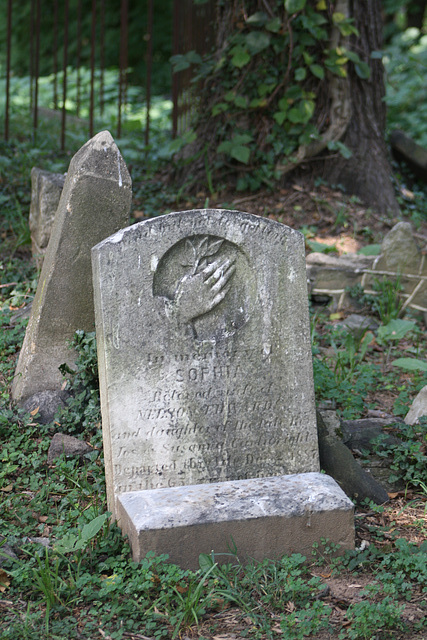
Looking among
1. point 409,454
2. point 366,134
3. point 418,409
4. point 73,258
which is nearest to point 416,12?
Answer: point 366,134

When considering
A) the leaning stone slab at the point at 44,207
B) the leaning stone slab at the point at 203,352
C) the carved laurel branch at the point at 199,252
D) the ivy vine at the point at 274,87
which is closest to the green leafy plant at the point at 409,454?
the leaning stone slab at the point at 203,352

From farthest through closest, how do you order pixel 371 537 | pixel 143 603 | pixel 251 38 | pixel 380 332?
1. pixel 251 38
2. pixel 380 332
3. pixel 371 537
4. pixel 143 603

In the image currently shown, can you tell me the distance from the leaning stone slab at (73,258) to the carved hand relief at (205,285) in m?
0.87

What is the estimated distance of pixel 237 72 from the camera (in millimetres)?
6766

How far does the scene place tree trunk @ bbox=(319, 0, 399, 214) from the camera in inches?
274

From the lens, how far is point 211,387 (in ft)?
10.2

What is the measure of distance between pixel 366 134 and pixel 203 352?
16.4 feet

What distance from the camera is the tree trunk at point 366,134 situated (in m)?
6.96

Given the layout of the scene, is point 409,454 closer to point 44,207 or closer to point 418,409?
point 418,409

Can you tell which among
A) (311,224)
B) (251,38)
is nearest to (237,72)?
(251,38)

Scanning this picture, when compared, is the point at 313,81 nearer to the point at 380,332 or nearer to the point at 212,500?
the point at 380,332

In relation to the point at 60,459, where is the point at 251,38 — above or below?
above

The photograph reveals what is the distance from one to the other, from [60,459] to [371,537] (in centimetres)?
152

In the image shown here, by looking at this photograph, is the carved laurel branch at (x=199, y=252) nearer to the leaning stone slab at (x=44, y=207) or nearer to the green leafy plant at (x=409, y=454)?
the green leafy plant at (x=409, y=454)
